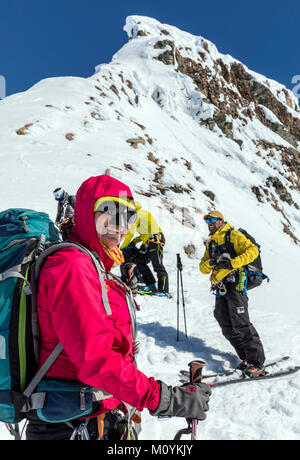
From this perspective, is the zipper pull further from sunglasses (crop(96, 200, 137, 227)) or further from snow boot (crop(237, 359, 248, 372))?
snow boot (crop(237, 359, 248, 372))

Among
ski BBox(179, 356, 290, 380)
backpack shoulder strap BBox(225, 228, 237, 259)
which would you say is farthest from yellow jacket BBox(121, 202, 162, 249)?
ski BBox(179, 356, 290, 380)

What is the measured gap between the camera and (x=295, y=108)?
2645 inches

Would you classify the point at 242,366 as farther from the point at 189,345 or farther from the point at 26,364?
the point at 26,364

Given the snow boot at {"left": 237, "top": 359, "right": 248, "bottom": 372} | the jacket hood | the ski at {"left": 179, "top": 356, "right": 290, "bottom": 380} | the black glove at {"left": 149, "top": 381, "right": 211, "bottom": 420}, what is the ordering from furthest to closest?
the snow boot at {"left": 237, "top": 359, "right": 248, "bottom": 372} < the ski at {"left": 179, "top": 356, "right": 290, "bottom": 380} < the jacket hood < the black glove at {"left": 149, "top": 381, "right": 211, "bottom": 420}

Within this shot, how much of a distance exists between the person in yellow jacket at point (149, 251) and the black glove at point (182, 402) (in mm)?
6061

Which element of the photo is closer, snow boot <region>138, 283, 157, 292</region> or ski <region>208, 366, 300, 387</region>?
ski <region>208, 366, 300, 387</region>

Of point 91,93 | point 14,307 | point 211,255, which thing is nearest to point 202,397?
point 14,307

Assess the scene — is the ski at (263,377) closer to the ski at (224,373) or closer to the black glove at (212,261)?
the ski at (224,373)

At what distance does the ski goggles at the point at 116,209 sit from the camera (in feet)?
5.69

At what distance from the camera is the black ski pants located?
4.47 meters

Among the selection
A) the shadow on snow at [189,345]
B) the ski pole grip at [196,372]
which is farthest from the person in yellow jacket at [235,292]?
the ski pole grip at [196,372]

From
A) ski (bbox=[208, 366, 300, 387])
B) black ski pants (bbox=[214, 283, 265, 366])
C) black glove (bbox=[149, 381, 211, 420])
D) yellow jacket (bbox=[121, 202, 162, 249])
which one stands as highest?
yellow jacket (bbox=[121, 202, 162, 249])

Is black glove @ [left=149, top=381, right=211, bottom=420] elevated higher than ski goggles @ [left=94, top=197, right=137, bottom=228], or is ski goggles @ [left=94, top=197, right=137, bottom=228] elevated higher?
ski goggles @ [left=94, top=197, right=137, bottom=228]

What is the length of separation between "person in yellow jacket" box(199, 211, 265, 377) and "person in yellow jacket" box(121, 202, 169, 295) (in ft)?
10.0
